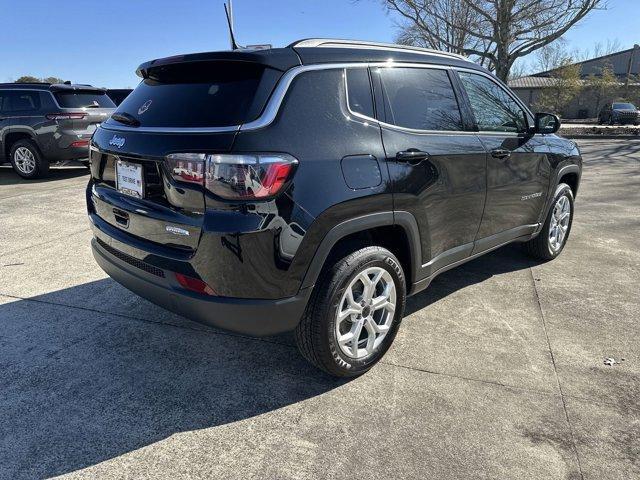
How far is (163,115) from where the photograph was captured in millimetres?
2502

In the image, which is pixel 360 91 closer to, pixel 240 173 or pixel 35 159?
pixel 240 173

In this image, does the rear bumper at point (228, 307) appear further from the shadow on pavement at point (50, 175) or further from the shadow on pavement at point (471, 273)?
the shadow on pavement at point (50, 175)

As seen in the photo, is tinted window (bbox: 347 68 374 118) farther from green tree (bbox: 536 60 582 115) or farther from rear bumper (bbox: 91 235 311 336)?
green tree (bbox: 536 60 582 115)

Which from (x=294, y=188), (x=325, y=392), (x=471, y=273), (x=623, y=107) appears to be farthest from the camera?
(x=623, y=107)

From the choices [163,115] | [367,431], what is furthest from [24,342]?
[367,431]

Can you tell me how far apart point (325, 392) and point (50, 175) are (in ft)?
32.0

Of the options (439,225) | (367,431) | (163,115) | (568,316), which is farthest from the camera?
(568,316)

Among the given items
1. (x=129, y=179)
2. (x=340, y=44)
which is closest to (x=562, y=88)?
(x=340, y=44)

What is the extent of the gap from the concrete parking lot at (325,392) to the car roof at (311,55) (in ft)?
5.82

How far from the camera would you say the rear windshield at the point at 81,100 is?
9.00 meters

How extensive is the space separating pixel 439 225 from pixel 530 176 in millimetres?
1424

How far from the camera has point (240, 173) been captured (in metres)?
2.08

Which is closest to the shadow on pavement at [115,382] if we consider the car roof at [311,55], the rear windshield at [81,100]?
the car roof at [311,55]

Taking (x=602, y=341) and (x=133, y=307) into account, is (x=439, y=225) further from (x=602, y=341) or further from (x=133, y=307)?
(x=133, y=307)
